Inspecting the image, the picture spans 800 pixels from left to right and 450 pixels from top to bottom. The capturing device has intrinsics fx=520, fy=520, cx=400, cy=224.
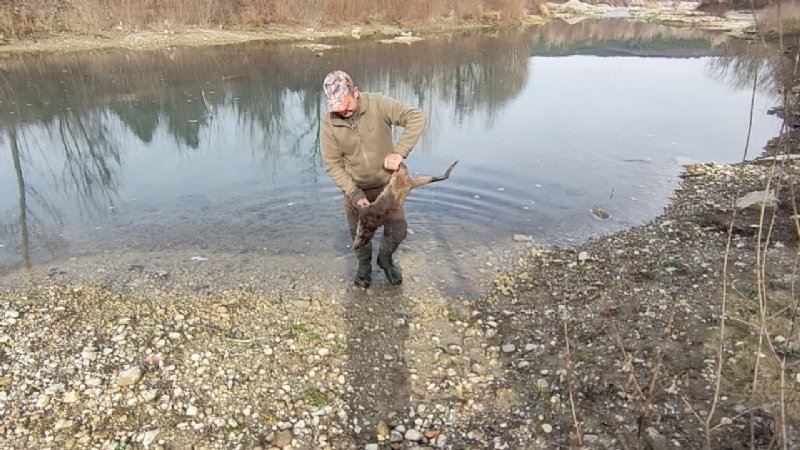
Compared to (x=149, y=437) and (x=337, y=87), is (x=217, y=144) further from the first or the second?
(x=149, y=437)

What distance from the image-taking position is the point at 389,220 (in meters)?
4.96

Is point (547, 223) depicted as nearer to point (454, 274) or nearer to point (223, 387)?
point (454, 274)

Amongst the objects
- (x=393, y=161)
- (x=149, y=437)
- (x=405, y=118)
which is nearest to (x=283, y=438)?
(x=149, y=437)

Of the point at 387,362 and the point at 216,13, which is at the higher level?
the point at 216,13

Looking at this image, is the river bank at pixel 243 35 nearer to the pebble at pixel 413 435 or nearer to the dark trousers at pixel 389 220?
the dark trousers at pixel 389 220

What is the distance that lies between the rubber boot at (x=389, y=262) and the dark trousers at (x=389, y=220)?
0.18 ft

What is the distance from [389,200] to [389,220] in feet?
1.06

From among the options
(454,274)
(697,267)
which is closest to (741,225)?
(697,267)

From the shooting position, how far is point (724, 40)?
32.1 metres

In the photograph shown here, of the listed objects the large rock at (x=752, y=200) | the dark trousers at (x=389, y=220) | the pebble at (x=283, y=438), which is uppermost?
the dark trousers at (x=389, y=220)

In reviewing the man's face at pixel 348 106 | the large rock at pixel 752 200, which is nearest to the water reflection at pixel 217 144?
the large rock at pixel 752 200

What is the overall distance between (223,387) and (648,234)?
214 inches

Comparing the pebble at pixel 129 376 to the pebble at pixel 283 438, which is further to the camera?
the pebble at pixel 129 376

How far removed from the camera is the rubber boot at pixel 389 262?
17.1 ft
